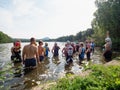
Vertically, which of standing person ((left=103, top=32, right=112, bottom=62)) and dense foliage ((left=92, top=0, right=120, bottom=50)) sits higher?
dense foliage ((left=92, top=0, right=120, bottom=50))

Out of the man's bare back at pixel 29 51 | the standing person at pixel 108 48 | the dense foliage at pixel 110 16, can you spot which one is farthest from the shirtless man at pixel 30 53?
the dense foliage at pixel 110 16

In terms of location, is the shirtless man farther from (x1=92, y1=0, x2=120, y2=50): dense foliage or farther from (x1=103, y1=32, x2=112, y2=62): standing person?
(x1=92, y1=0, x2=120, y2=50): dense foliage

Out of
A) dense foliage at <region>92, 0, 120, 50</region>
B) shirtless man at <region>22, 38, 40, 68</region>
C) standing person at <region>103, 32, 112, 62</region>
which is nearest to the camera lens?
shirtless man at <region>22, 38, 40, 68</region>

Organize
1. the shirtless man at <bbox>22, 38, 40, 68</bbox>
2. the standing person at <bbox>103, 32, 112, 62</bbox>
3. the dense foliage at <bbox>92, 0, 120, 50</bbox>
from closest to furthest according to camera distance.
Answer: the shirtless man at <bbox>22, 38, 40, 68</bbox>
the standing person at <bbox>103, 32, 112, 62</bbox>
the dense foliage at <bbox>92, 0, 120, 50</bbox>

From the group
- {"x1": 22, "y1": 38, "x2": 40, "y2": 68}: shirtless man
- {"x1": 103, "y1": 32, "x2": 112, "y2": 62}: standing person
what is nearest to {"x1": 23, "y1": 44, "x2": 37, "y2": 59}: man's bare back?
{"x1": 22, "y1": 38, "x2": 40, "y2": 68}: shirtless man

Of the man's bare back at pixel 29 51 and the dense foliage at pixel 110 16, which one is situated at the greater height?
the dense foliage at pixel 110 16

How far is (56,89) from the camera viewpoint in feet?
24.3

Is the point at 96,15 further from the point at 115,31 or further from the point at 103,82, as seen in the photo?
the point at 103,82

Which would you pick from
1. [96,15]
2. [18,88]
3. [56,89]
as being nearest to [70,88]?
[56,89]

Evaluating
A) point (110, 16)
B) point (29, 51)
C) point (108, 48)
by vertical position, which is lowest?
point (108, 48)

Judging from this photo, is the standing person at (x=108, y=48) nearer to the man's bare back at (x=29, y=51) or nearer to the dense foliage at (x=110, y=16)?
the man's bare back at (x=29, y=51)

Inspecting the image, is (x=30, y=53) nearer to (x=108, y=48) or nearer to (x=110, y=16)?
(x=108, y=48)

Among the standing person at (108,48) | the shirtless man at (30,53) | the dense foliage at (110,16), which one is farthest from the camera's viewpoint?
the dense foliage at (110,16)

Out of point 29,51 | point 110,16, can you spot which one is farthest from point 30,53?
point 110,16
